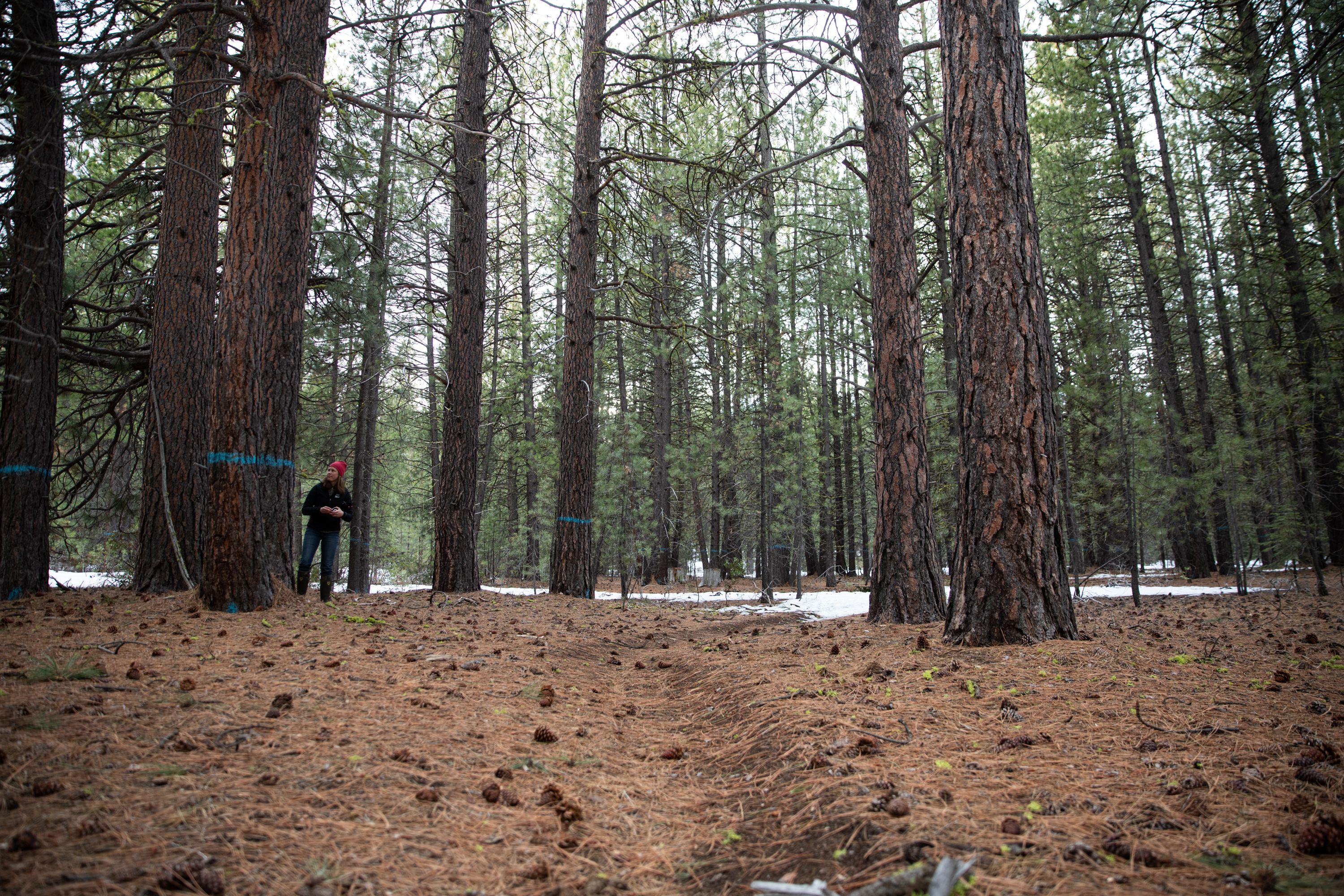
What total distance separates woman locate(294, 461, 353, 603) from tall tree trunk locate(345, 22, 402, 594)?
110 inches

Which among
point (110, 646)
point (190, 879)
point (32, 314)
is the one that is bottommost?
point (190, 879)

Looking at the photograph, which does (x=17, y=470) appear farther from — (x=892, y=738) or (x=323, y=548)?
(x=892, y=738)

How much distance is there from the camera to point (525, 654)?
15.2ft

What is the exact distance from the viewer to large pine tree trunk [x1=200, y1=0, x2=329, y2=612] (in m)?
5.10

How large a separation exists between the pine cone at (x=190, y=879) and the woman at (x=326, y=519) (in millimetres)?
6555

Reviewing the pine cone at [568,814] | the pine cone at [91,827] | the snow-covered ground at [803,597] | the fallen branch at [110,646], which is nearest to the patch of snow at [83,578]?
the snow-covered ground at [803,597]

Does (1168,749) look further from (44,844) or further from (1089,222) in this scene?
(1089,222)

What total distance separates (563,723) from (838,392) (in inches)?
1104

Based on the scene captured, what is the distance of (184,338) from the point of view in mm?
6805

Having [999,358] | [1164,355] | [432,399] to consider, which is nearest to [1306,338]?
[1164,355]

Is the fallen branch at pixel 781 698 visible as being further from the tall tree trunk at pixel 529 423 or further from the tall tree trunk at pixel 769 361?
the tall tree trunk at pixel 529 423

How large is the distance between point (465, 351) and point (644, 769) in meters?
8.12

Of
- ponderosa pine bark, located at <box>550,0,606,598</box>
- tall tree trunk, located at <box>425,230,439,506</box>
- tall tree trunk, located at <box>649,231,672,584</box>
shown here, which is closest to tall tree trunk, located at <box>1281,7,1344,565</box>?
ponderosa pine bark, located at <box>550,0,606,598</box>

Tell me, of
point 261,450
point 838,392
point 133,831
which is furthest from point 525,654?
point 838,392
